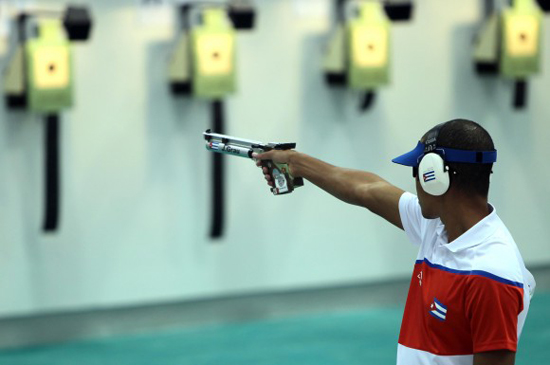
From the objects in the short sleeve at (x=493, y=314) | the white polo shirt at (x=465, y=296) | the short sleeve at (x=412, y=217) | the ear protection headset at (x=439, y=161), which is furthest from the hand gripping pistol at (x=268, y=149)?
the short sleeve at (x=493, y=314)

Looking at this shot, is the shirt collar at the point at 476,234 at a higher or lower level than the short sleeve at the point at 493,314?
higher

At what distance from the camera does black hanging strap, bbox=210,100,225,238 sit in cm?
427

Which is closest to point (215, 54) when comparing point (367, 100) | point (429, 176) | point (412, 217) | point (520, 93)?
point (367, 100)

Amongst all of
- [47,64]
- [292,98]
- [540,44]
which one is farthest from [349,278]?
[47,64]

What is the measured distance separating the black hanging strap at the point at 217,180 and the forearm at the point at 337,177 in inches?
73.4

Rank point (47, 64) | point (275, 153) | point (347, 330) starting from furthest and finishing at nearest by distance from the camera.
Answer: point (347, 330) → point (47, 64) → point (275, 153)

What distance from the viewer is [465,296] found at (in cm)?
183

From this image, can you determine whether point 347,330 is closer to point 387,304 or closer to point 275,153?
point 387,304

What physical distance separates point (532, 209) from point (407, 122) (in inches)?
36.3

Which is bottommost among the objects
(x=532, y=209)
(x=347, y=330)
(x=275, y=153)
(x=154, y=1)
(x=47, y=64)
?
(x=347, y=330)

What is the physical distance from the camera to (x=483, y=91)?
4867 mm

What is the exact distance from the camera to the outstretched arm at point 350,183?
227 cm

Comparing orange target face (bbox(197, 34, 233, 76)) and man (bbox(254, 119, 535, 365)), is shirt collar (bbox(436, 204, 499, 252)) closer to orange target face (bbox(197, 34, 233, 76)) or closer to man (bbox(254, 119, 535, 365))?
man (bbox(254, 119, 535, 365))

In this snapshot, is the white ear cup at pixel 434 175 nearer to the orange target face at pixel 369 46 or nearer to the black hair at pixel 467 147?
the black hair at pixel 467 147
